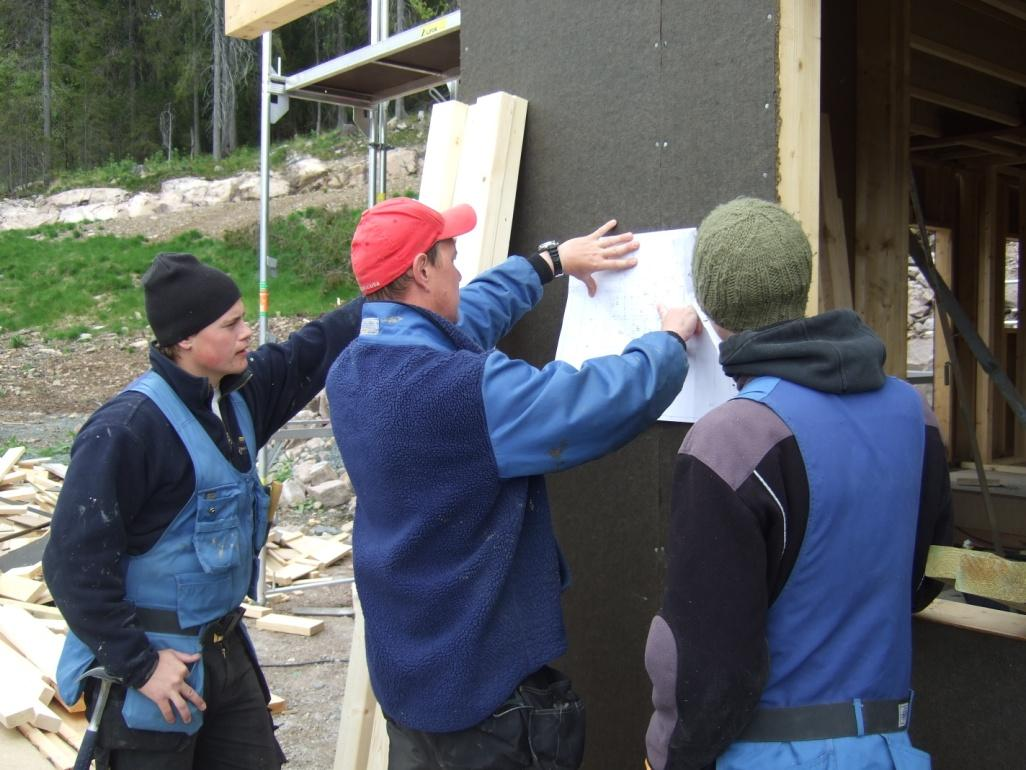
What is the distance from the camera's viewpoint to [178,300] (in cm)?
253

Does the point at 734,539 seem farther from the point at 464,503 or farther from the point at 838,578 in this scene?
the point at 464,503

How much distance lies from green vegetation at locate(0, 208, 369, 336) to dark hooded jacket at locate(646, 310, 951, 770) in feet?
63.7

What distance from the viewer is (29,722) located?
4.06m

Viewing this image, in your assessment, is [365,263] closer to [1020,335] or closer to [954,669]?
[954,669]

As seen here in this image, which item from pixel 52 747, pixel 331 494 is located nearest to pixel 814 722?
pixel 52 747

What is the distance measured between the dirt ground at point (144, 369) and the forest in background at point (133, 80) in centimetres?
1336

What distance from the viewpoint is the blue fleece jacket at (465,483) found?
189cm

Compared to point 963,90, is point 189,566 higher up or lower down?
lower down

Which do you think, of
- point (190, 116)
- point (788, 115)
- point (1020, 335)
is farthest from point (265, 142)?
point (190, 116)

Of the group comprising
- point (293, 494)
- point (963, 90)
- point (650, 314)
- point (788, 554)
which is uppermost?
point (963, 90)

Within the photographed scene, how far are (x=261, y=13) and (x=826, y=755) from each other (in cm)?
417

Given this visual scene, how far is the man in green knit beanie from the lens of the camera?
4.99ft

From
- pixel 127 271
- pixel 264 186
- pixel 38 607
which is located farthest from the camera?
pixel 127 271

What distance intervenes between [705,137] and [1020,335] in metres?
8.83
